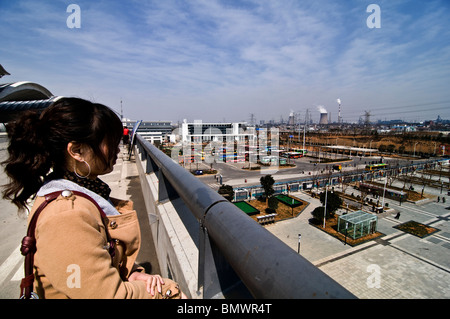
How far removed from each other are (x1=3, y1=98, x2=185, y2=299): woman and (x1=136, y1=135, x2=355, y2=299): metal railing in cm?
20

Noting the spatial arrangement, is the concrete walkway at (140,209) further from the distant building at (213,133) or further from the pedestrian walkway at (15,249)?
the distant building at (213,133)

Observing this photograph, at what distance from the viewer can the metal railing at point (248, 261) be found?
0.53m

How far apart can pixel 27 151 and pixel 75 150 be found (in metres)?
0.15

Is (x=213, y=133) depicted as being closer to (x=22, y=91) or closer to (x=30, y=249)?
(x=22, y=91)

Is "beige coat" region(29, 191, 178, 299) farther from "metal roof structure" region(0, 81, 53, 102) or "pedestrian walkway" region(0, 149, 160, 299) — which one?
"metal roof structure" region(0, 81, 53, 102)

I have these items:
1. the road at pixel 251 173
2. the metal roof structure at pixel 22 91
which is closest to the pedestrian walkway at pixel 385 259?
the road at pixel 251 173

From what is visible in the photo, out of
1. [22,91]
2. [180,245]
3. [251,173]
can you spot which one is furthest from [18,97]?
[180,245]

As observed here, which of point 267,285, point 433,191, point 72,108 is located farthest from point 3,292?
point 433,191

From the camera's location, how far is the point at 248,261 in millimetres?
647

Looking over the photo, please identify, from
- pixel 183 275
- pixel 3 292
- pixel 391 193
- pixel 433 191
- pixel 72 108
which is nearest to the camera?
pixel 72 108

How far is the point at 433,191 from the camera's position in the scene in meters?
19.4

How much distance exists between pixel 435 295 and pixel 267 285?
10547mm
